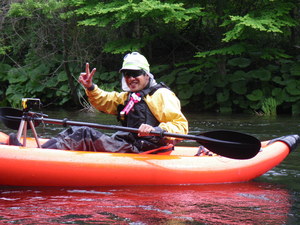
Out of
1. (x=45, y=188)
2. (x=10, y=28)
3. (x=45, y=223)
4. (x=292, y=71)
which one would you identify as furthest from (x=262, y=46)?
(x=45, y=223)

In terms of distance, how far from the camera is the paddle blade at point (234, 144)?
4.28 meters

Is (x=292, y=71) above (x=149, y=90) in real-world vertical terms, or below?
above

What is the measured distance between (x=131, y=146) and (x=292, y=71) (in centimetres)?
825

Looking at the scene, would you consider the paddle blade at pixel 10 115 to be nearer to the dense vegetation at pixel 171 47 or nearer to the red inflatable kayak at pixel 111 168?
the red inflatable kayak at pixel 111 168

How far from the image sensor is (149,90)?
4469mm

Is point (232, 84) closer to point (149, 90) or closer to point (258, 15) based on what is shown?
point (258, 15)

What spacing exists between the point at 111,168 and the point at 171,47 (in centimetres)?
1144

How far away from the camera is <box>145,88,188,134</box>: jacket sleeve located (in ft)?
14.2

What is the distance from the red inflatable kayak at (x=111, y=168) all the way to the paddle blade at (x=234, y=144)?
24 centimetres

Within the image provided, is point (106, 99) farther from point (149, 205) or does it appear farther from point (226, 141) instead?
point (149, 205)

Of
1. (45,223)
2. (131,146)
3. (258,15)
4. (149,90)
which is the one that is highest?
(258,15)

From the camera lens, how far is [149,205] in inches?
146

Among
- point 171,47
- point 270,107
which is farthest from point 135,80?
point 171,47

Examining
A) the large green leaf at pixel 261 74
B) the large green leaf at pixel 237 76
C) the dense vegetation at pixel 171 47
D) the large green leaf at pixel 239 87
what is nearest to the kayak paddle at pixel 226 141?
the dense vegetation at pixel 171 47
